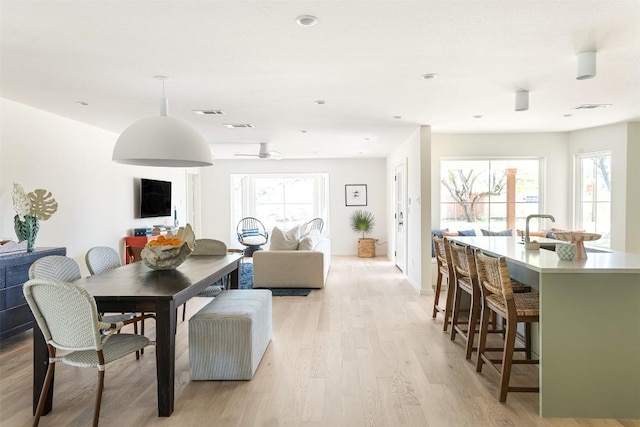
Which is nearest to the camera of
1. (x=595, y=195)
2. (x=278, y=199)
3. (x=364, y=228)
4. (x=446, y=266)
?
(x=446, y=266)

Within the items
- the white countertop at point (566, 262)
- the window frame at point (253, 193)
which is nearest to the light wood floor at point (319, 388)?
the white countertop at point (566, 262)

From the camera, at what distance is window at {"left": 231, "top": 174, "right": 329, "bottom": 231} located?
10.5 metres

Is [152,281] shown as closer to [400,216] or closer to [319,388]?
[319,388]

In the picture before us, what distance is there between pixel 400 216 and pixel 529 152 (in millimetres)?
2361

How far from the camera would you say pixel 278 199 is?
1058cm

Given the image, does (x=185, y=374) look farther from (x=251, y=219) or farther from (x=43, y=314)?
(x=251, y=219)

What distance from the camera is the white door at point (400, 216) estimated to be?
7232 millimetres

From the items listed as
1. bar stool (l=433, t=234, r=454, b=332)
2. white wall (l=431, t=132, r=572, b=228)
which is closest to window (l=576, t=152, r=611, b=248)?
white wall (l=431, t=132, r=572, b=228)

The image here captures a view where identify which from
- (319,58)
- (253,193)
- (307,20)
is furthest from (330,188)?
(307,20)

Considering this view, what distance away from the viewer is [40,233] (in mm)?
4711

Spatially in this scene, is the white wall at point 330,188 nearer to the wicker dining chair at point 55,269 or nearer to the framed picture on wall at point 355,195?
the framed picture on wall at point 355,195

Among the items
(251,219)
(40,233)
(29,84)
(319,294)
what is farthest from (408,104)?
(251,219)

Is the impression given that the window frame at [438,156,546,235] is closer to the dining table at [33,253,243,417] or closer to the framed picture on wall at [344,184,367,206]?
the framed picture on wall at [344,184,367,206]

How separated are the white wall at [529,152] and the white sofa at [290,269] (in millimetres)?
2570
